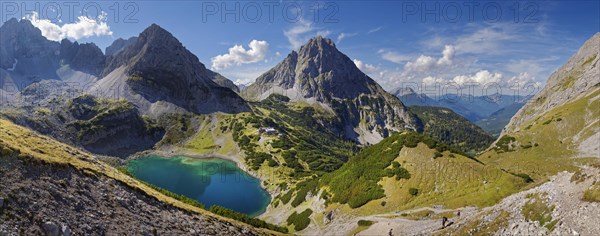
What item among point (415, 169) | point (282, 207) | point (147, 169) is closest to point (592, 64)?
point (415, 169)

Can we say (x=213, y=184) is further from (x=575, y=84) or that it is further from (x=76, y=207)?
(x=575, y=84)

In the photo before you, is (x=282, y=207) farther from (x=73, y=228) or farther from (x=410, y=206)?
(x=73, y=228)

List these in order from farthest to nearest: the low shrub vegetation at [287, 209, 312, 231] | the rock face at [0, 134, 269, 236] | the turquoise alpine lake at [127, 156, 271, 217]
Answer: the turquoise alpine lake at [127, 156, 271, 217], the low shrub vegetation at [287, 209, 312, 231], the rock face at [0, 134, 269, 236]

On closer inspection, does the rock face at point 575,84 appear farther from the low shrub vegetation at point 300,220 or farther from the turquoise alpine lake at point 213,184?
the turquoise alpine lake at point 213,184

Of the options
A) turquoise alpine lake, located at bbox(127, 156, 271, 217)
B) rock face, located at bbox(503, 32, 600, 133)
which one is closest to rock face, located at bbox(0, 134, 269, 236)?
turquoise alpine lake, located at bbox(127, 156, 271, 217)

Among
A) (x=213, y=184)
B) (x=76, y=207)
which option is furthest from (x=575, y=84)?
(x=76, y=207)

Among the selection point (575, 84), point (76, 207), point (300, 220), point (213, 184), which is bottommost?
point (213, 184)

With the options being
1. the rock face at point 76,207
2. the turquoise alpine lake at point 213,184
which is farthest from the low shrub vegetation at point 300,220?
the turquoise alpine lake at point 213,184

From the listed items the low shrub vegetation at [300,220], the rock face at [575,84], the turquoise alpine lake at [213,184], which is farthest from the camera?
the rock face at [575,84]

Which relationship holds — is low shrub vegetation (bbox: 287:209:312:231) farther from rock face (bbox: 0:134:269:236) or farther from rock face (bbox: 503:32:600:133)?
rock face (bbox: 503:32:600:133)
